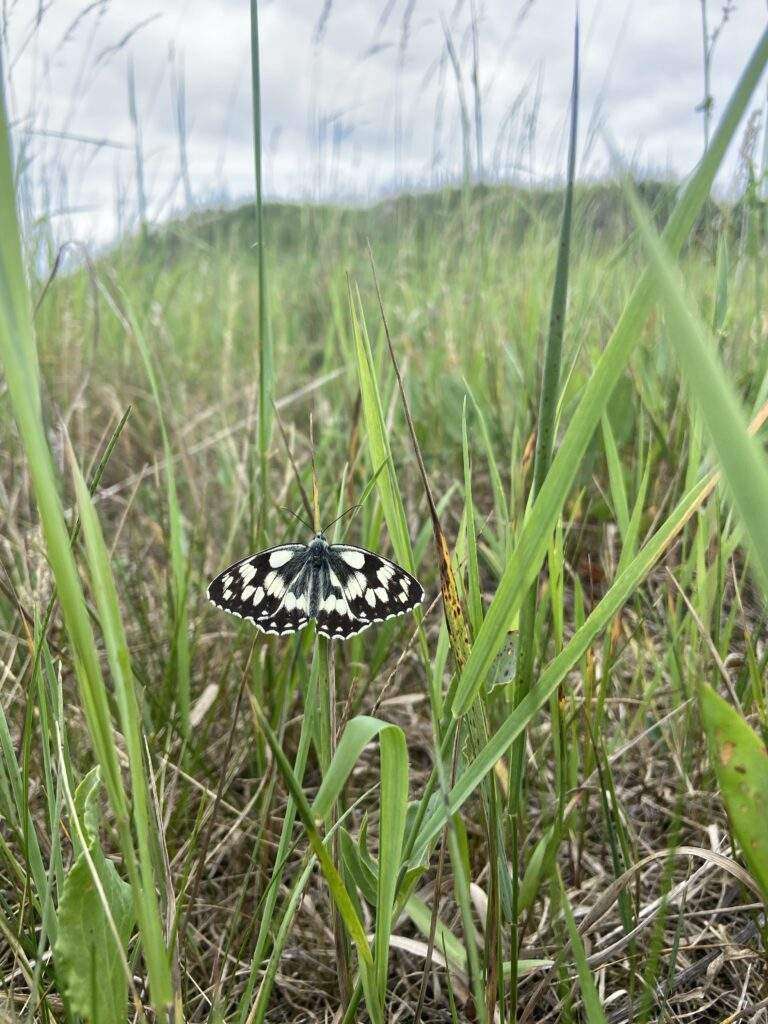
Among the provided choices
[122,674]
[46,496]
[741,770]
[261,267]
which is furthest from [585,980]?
[261,267]

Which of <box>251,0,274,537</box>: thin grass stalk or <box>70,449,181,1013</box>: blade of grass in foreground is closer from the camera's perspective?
<box>70,449,181,1013</box>: blade of grass in foreground

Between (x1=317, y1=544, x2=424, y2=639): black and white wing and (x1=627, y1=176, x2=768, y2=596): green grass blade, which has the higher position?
(x1=627, y1=176, x2=768, y2=596): green grass blade

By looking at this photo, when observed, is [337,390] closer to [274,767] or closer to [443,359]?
[443,359]

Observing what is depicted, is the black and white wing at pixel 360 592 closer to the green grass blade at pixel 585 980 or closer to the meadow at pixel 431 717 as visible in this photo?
the meadow at pixel 431 717

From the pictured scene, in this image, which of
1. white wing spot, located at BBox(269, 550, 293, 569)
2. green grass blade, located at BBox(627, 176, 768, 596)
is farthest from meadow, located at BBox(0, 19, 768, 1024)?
white wing spot, located at BBox(269, 550, 293, 569)

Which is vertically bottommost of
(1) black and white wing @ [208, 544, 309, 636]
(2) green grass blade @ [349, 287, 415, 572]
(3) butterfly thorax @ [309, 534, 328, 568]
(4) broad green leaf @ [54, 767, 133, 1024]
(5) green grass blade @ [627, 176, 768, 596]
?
(4) broad green leaf @ [54, 767, 133, 1024]

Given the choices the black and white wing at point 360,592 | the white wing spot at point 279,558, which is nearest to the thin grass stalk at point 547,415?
the black and white wing at point 360,592

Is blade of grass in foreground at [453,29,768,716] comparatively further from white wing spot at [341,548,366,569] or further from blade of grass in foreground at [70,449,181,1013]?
white wing spot at [341,548,366,569]
